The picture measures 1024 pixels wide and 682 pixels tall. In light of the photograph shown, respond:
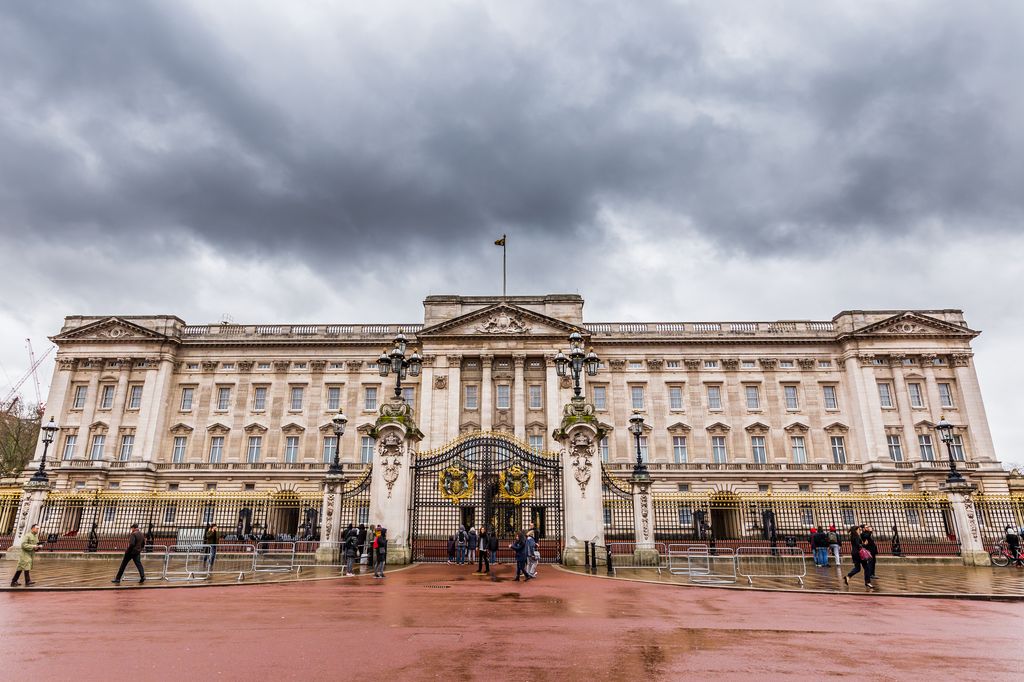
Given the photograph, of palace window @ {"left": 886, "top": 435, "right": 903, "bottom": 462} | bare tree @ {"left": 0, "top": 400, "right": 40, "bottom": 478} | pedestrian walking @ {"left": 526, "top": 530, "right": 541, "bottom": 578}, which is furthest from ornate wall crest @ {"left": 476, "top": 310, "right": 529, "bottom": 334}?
bare tree @ {"left": 0, "top": 400, "right": 40, "bottom": 478}

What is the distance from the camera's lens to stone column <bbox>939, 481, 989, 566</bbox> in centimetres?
2342

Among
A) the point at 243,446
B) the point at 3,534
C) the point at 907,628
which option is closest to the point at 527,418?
the point at 243,446

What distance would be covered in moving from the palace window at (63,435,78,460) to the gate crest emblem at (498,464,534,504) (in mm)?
47572

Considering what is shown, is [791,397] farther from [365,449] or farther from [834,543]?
[365,449]

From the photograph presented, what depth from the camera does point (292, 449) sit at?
2023 inches

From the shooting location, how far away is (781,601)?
1334 centimetres

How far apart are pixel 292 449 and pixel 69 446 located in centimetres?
1962

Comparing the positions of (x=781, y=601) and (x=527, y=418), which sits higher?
(x=527, y=418)

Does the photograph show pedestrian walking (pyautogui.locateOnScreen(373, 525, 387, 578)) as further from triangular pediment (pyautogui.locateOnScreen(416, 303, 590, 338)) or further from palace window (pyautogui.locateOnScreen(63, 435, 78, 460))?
palace window (pyautogui.locateOnScreen(63, 435, 78, 460))

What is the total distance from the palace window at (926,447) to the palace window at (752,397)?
1313 cm

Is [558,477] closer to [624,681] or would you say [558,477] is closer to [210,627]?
[210,627]

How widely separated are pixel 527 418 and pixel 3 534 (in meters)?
34.8

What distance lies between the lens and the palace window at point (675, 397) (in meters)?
51.7

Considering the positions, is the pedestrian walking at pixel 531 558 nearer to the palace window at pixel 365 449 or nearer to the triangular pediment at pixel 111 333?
the palace window at pixel 365 449
